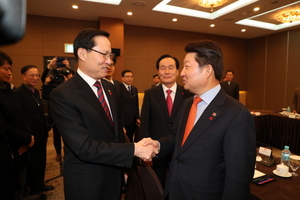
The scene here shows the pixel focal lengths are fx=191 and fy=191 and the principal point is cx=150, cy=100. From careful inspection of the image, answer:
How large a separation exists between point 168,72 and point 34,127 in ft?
6.58

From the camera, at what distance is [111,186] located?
4.53 ft

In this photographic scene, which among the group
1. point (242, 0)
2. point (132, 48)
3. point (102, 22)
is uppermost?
point (242, 0)

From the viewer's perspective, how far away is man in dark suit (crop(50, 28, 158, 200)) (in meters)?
1.21

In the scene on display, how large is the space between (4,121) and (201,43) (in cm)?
209

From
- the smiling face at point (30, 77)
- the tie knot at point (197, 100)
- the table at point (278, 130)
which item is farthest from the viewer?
the table at point (278, 130)

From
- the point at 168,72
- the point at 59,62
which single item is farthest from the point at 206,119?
the point at 59,62

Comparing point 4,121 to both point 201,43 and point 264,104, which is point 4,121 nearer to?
point 201,43

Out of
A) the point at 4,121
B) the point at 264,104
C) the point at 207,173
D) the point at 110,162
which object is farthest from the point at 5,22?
the point at 264,104

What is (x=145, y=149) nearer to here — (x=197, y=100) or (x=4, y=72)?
(x=197, y=100)

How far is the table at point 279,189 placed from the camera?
1.30 m

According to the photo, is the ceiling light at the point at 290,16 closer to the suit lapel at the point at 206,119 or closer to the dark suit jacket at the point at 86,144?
the suit lapel at the point at 206,119

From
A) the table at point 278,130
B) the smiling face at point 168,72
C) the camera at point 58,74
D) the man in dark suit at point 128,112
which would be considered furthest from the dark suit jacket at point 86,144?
the table at point 278,130

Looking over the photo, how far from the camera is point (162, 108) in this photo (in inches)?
90.9

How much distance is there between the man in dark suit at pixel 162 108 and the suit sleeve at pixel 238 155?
121cm
